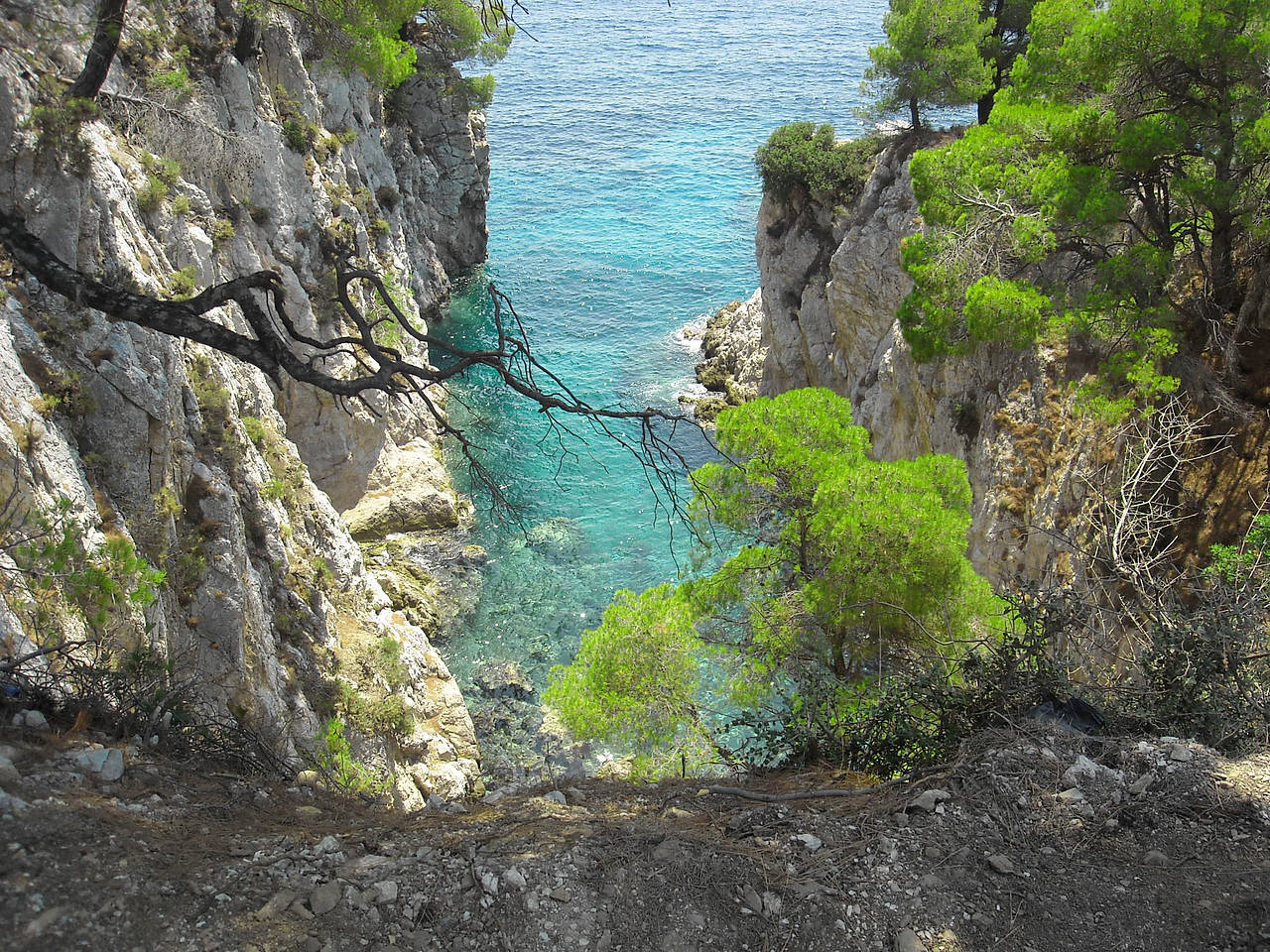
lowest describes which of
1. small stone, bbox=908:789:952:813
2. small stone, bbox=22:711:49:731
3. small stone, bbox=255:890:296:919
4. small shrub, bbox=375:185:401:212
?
small stone, bbox=908:789:952:813

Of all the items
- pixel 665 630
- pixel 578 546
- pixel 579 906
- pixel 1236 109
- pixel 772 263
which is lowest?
pixel 578 546

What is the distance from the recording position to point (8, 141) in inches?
340

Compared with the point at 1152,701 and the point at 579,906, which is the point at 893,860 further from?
the point at 1152,701

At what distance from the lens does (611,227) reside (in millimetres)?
39750

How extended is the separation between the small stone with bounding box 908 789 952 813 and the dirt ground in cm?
2

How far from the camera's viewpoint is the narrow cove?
21.2 meters

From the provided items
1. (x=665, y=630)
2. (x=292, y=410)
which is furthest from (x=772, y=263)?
(x=665, y=630)

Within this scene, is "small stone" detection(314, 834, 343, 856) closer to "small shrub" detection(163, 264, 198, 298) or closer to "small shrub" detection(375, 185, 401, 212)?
"small shrub" detection(163, 264, 198, 298)

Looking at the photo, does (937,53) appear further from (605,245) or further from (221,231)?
(221,231)

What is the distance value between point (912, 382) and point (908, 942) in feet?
51.0

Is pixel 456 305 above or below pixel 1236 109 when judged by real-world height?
below

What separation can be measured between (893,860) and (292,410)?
17147 millimetres

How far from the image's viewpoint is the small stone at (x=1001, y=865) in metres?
4.93

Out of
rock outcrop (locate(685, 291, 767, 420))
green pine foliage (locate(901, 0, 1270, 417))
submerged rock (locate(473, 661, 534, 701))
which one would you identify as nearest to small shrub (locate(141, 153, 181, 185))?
submerged rock (locate(473, 661, 534, 701))
